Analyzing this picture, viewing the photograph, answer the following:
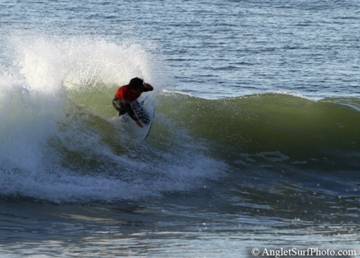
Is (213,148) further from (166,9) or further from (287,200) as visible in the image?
(166,9)

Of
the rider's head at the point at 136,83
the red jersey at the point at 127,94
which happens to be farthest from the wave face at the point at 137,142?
the rider's head at the point at 136,83

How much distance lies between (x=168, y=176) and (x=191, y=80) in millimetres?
10745

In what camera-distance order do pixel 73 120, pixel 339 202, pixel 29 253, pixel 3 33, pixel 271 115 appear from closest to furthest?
pixel 29 253 < pixel 339 202 < pixel 73 120 < pixel 271 115 < pixel 3 33

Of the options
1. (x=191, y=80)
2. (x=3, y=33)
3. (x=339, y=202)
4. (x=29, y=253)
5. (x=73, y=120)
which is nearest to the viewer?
(x=29, y=253)

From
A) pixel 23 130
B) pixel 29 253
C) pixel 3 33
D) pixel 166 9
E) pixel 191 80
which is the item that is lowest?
pixel 29 253

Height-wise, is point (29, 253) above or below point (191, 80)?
below

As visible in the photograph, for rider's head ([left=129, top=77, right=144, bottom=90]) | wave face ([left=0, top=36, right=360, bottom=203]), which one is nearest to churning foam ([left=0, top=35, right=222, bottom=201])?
wave face ([left=0, top=36, right=360, bottom=203])

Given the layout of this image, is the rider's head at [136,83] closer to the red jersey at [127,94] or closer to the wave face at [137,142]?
the red jersey at [127,94]

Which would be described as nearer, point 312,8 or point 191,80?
point 191,80

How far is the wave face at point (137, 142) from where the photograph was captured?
730 inches

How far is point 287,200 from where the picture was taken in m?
18.8

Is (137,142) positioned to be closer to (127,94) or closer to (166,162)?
(166,162)

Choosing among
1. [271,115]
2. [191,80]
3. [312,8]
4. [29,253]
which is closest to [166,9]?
[312,8]

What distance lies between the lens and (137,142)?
20.4 meters
